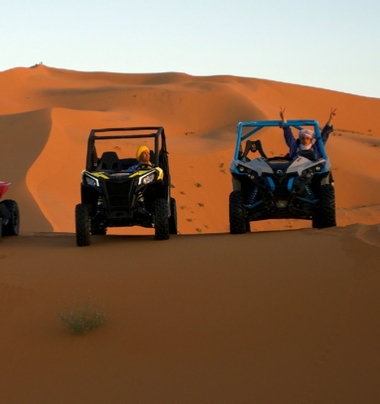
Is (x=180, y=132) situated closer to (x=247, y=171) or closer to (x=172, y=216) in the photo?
(x=172, y=216)

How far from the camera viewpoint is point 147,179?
10617mm

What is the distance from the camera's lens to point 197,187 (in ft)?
93.8

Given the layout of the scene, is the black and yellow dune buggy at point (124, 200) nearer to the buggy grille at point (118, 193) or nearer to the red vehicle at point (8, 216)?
the buggy grille at point (118, 193)

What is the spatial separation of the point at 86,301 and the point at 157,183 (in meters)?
4.17

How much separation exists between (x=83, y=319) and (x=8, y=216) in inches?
236

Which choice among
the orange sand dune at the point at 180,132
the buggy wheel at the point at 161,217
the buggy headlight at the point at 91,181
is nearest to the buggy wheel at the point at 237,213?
the buggy wheel at the point at 161,217

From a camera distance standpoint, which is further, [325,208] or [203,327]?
[325,208]

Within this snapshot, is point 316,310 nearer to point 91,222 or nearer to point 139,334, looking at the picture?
point 139,334

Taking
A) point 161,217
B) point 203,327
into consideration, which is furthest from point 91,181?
point 203,327

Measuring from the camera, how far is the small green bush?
243 inches

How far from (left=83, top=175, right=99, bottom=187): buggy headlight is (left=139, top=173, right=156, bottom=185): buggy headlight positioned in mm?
542

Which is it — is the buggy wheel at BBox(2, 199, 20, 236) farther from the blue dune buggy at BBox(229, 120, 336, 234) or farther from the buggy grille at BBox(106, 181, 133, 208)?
the blue dune buggy at BBox(229, 120, 336, 234)

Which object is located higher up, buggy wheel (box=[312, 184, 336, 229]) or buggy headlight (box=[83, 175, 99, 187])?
buggy headlight (box=[83, 175, 99, 187])

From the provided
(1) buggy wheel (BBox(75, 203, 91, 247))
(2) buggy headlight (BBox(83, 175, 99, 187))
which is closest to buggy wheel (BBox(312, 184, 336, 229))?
(2) buggy headlight (BBox(83, 175, 99, 187))
